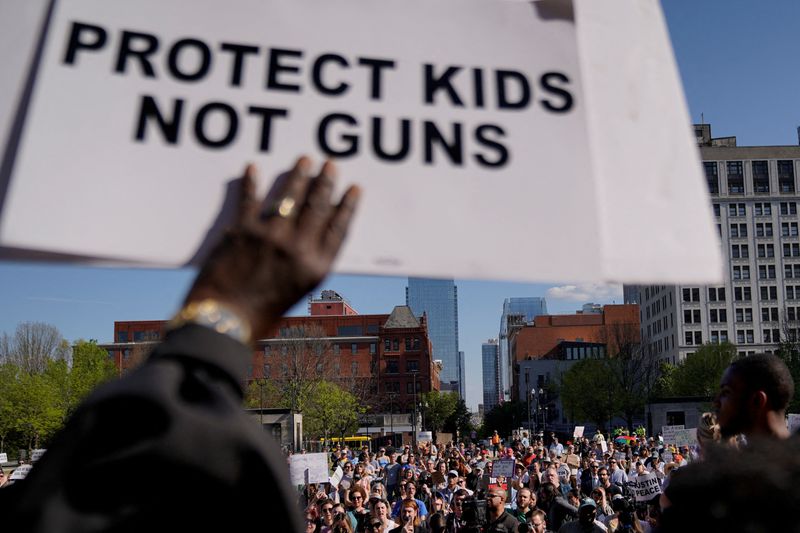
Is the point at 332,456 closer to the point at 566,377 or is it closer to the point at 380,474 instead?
the point at 380,474

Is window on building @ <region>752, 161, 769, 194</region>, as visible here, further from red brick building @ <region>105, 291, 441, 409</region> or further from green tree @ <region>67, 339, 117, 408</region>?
green tree @ <region>67, 339, 117, 408</region>

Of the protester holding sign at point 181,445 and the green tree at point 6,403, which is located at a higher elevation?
the protester holding sign at point 181,445

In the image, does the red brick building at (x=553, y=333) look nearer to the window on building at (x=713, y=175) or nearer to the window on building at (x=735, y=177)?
the window on building at (x=713, y=175)

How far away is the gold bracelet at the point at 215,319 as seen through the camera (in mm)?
919

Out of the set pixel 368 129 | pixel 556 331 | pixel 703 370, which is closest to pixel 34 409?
pixel 368 129

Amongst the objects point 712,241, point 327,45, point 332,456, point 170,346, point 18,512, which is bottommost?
point 332,456

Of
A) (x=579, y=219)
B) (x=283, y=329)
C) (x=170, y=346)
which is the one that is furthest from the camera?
(x=283, y=329)

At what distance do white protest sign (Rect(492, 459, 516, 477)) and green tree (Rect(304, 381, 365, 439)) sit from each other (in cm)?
4199

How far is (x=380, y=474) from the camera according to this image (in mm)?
23375

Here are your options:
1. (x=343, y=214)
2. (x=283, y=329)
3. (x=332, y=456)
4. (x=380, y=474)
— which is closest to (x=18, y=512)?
(x=343, y=214)

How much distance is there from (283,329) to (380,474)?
53.5 metres

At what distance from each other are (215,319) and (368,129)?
539 millimetres

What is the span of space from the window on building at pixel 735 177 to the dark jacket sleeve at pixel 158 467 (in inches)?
4015

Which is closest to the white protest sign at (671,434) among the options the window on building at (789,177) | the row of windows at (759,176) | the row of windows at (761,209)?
the row of windows at (759,176)
